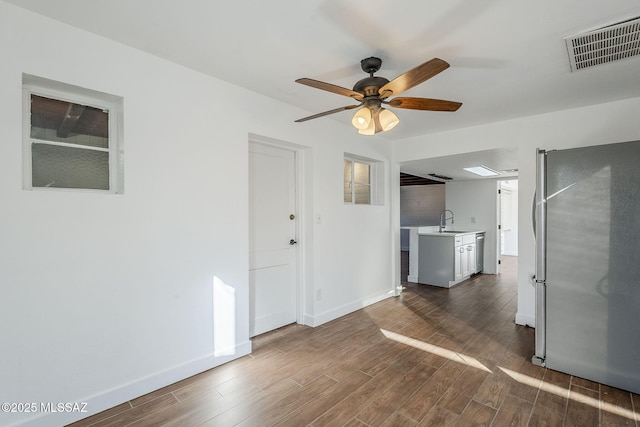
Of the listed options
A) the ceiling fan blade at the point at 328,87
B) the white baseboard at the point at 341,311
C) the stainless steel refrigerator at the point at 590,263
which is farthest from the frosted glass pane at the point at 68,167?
the stainless steel refrigerator at the point at 590,263

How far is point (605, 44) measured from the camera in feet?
6.73

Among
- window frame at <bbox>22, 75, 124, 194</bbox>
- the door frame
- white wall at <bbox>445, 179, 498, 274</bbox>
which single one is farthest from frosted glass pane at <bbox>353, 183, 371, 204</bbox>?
white wall at <bbox>445, 179, 498, 274</bbox>

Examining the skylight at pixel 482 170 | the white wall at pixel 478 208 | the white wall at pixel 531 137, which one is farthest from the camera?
the white wall at pixel 478 208

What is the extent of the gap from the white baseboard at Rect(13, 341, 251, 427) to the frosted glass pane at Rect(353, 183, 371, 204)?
8.64ft

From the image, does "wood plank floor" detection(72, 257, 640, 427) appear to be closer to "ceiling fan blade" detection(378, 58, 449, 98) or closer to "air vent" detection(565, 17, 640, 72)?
"ceiling fan blade" detection(378, 58, 449, 98)

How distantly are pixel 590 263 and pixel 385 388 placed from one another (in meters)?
1.81

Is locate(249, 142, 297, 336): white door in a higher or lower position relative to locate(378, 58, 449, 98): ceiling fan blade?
lower

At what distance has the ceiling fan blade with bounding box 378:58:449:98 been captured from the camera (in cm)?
167

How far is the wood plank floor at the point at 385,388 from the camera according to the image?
1926 millimetres

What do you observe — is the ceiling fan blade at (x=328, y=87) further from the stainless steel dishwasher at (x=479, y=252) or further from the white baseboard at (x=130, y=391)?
the stainless steel dishwasher at (x=479, y=252)

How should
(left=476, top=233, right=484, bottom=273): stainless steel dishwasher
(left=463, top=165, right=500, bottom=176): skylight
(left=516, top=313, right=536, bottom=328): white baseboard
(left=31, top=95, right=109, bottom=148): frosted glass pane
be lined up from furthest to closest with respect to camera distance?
(left=476, top=233, right=484, bottom=273): stainless steel dishwasher, (left=463, top=165, right=500, bottom=176): skylight, (left=516, top=313, right=536, bottom=328): white baseboard, (left=31, top=95, right=109, bottom=148): frosted glass pane

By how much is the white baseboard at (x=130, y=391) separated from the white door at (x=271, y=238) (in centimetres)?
71

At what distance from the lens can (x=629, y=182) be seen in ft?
7.22

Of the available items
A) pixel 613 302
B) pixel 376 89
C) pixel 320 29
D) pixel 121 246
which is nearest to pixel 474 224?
pixel 613 302
